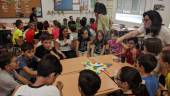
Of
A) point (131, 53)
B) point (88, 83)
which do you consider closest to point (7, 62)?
point (88, 83)

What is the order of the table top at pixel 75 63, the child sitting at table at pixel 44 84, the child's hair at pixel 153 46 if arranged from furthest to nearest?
the table top at pixel 75 63 → the child's hair at pixel 153 46 → the child sitting at table at pixel 44 84

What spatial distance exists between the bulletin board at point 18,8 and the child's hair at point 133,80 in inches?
222

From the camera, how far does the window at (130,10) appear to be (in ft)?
21.7

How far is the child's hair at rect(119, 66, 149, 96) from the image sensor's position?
162 centimetres

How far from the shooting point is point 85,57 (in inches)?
124

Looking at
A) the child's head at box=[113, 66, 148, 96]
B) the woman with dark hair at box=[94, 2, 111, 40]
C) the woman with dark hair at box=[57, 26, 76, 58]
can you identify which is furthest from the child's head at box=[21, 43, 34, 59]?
the woman with dark hair at box=[94, 2, 111, 40]

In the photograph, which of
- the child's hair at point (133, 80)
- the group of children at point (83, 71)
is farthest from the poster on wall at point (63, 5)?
the child's hair at point (133, 80)

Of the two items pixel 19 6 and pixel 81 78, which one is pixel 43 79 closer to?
pixel 81 78

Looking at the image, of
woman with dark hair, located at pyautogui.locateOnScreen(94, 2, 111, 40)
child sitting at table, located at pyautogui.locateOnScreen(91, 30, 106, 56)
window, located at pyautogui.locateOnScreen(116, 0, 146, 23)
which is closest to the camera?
child sitting at table, located at pyautogui.locateOnScreen(91, 30, 106, 56)

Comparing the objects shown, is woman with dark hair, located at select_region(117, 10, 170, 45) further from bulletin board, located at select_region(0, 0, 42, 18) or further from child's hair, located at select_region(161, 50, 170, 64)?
bulletin board, located at select_region(0, 0, 42, 18)

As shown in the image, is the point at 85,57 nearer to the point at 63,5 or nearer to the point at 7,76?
the point at 7,76

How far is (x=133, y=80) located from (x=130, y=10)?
5.90 m

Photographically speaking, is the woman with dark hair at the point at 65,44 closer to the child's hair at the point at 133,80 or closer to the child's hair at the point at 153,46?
the child's hair at the point at 153,46

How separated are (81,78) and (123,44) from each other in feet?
6.62
